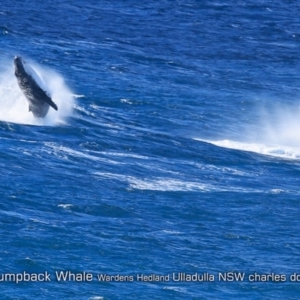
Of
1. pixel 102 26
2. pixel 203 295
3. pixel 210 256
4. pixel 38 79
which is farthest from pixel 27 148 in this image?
pixel 102 26

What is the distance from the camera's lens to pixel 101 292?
52.6 metres

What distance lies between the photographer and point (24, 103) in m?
84.8

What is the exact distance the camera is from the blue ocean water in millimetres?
56125

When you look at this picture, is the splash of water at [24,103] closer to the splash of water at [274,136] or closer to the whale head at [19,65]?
the whale head at [19,65]

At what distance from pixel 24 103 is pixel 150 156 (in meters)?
11.6

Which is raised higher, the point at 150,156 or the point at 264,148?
the point at 264,148

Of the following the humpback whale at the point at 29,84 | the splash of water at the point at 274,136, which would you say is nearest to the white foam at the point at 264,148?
the splash of water at the point at 274,136

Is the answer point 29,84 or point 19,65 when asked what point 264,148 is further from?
point 19,65

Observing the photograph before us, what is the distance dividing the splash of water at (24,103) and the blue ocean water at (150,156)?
0.17m

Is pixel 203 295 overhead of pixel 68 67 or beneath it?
beneath

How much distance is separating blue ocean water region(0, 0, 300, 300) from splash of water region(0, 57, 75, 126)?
0.17m

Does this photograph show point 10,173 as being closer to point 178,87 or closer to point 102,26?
point 178,87

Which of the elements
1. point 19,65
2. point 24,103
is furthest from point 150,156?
point 24,103

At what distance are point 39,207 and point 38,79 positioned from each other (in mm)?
14144
